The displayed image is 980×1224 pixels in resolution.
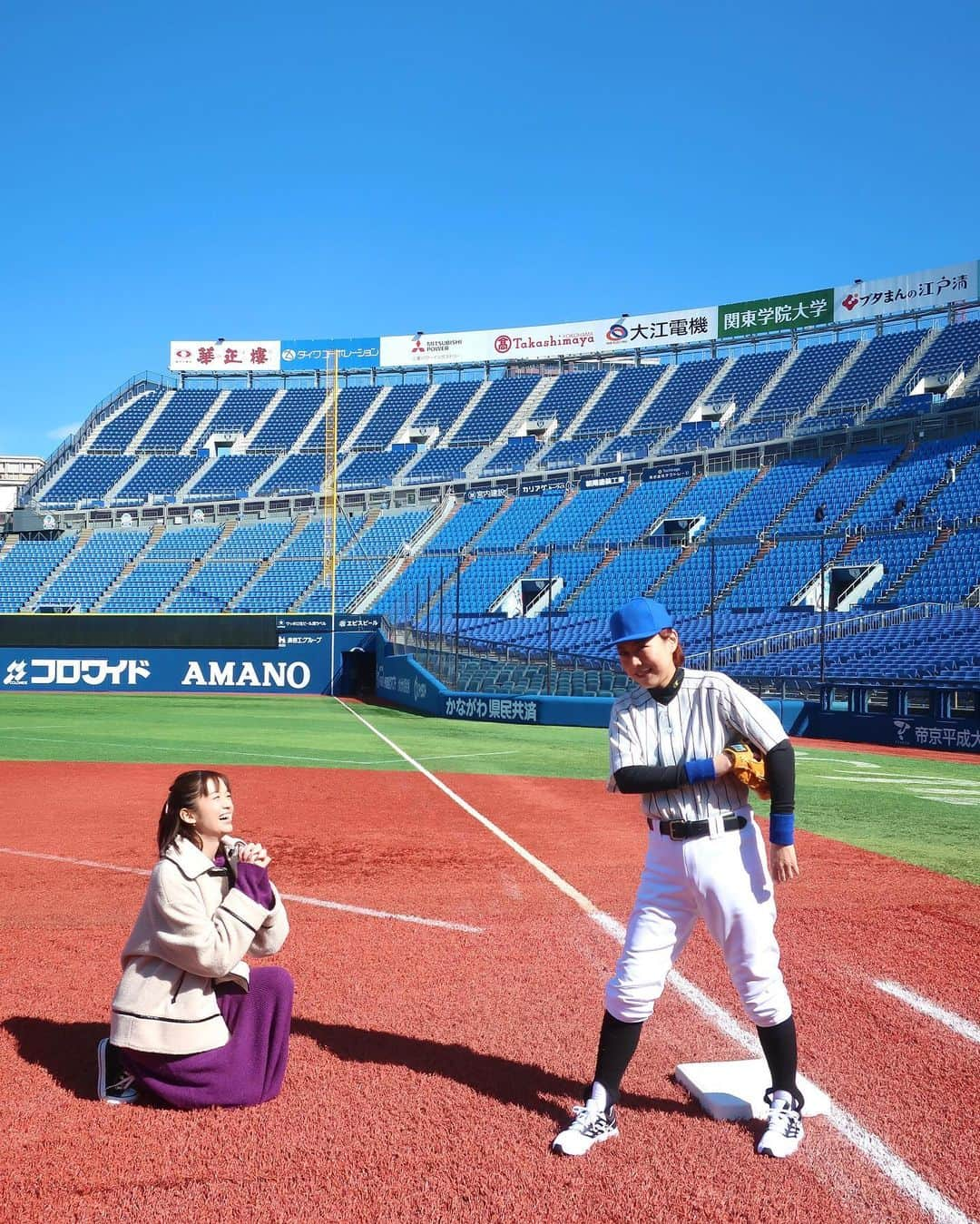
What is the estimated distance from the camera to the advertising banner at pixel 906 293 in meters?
55.5

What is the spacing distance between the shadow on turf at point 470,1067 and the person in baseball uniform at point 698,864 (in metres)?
0.32

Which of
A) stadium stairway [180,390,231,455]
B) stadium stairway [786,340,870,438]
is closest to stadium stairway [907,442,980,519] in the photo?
stadium stairway [786,340,870,438]

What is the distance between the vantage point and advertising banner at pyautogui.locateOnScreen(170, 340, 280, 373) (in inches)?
2938

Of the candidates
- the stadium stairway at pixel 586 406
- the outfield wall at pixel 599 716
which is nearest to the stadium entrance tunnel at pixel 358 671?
the outfield wall at pixel 599 716

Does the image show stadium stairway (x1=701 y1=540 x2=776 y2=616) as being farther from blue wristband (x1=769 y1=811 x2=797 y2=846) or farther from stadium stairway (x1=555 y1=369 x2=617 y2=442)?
blue wristband (x1=769 y1=811 x2=797 y2=846)

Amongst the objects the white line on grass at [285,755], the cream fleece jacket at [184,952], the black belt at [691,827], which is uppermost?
the black belt at [691,827]

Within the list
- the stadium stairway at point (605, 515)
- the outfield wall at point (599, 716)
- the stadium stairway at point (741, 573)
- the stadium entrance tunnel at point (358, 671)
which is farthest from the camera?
the stadium stairway at point (605, 515)

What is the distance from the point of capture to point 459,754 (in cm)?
1995

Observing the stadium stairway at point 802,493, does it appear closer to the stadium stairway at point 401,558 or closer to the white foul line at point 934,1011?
the stadium stairway at point 401,558

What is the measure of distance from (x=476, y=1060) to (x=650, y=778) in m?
1.85

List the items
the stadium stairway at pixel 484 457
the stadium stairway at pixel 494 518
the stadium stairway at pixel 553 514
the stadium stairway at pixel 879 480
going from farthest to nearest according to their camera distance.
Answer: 1. the stadium stairway at pixel 484 457
2. the stadium stairway at pixel 494 518
3. the stadium stairway at pixel 553 514
4. the stadium stairway at pixel 879 480

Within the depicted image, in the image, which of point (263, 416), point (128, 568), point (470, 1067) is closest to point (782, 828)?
point (470, 1067)

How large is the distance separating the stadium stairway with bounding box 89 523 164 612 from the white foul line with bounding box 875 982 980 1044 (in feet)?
166

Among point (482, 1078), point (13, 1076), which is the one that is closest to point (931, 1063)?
point (482, 1078)
